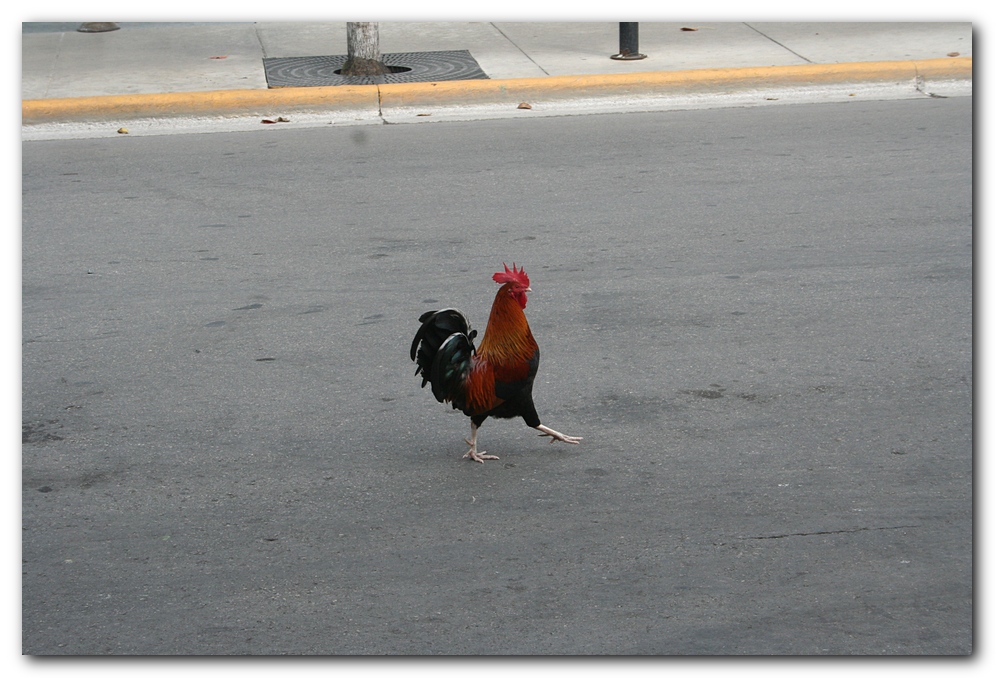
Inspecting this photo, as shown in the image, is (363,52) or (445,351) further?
(363,52)

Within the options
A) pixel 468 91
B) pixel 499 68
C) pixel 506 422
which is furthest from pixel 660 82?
pixel 506 422

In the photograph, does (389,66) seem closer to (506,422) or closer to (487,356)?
(506,422)

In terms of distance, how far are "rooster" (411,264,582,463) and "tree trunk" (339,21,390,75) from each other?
298 inches

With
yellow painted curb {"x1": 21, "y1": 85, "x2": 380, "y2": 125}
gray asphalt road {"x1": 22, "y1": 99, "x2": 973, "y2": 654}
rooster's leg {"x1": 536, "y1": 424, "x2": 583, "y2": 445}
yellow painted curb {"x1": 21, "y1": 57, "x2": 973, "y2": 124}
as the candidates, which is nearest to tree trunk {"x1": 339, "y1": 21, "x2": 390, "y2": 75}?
yellow painted curb {"x1": 21, "y1": 57, "x2": 973, "y2": 124}

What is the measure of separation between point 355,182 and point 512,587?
17.6 ft

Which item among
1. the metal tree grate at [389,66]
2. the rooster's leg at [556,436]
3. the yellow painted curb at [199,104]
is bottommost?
the rooster's leg at [556,436]

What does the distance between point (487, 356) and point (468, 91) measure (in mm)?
6821

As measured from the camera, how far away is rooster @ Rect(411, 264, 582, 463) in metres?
4.88

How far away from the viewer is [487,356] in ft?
16.1

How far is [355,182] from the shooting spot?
9.09 metres

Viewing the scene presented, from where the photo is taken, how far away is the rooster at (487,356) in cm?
488

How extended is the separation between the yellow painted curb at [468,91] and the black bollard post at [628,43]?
0.84 m

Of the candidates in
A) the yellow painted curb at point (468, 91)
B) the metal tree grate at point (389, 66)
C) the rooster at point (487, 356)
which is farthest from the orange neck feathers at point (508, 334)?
the metal tree grate at point (389, 66)

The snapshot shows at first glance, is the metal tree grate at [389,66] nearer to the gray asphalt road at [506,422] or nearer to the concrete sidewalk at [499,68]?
the concrete sidewalk at [499,68]
